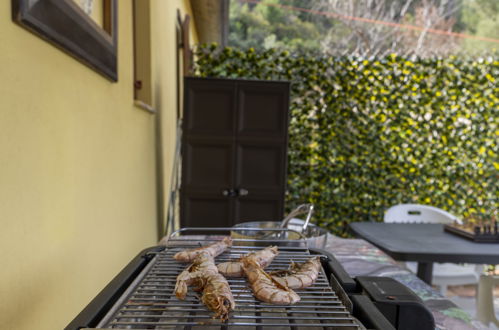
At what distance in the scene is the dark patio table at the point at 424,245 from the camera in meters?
1.85

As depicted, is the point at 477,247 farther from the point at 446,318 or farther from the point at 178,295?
the point at 178,295

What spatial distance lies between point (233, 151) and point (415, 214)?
1575mm

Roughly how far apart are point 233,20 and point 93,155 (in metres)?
8.07

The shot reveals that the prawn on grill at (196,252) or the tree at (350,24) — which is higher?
the tree at (350,24)

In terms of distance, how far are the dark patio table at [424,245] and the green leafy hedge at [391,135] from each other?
1722 millimetres

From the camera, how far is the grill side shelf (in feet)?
1.86

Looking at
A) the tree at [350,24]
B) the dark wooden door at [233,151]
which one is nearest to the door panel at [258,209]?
the dark wooden door at [233,151]

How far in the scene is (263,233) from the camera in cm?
131

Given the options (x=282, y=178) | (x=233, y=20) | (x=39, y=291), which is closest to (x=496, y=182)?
(x=282, y=178)

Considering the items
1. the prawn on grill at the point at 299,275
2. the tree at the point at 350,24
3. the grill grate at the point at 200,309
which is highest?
the tree at the point at 350,24

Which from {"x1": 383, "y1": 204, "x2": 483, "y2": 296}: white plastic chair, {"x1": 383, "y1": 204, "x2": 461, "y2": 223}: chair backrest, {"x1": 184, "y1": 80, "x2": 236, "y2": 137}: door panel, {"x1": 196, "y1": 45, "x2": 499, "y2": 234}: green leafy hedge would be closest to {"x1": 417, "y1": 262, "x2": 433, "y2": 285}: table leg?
{"x1": 383, "y1": 204, "x2": 483, "y2": 296}: white plastic chair

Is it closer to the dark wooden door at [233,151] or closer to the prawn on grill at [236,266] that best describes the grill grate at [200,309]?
the prawn on grill at [236,266]

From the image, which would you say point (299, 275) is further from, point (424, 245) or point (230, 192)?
point (230, 192)

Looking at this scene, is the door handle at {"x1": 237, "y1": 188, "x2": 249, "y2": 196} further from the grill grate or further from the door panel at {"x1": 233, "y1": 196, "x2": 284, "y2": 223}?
the grill grate
